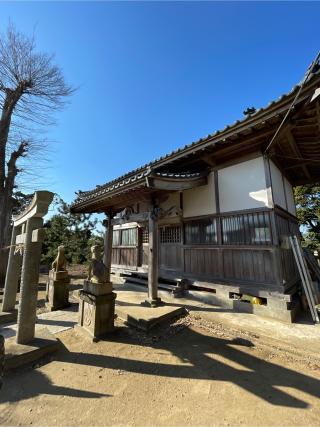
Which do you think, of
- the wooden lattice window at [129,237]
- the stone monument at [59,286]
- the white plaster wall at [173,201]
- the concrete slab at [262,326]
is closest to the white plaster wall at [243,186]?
the white plaster wall at [173,201]

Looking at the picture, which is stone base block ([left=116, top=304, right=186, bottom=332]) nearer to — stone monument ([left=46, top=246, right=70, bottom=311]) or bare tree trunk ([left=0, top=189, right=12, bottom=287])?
stone monument ([left=46, top=246, right=70, bottom=311])

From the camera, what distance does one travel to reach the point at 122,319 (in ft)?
17.3

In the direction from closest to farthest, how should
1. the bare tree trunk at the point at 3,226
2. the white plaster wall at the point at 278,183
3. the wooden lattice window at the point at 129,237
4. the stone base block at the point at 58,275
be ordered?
the stone base block at the point at 58,275, the white plaster wall at the point at 278,183, the bare tree trunk at the point at 3,226, the wooden lattice window at the point at 129,237

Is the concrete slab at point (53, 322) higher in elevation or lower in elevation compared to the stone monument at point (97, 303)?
lower

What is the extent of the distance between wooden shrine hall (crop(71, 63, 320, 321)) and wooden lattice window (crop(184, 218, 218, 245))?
34 mm

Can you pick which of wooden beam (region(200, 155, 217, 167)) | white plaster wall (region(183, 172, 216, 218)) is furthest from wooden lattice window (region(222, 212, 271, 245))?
wooden beam (region(200, 155, 217, 167))

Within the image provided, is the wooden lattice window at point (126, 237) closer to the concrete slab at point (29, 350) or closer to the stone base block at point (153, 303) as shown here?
the stone base block at point (153, 303)

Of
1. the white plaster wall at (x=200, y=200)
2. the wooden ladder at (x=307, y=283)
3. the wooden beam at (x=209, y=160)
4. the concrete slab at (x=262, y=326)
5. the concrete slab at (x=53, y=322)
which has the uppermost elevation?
the wooden beam at (x=209, y=160)

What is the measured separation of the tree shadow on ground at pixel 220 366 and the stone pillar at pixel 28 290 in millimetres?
762

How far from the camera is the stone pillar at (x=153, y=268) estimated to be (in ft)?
19.5

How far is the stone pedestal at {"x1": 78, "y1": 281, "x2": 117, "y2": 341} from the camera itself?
4.29 meters

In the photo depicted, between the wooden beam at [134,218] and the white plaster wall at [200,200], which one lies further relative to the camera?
the white plaster wall at [200,200]

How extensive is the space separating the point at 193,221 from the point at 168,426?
231 inches

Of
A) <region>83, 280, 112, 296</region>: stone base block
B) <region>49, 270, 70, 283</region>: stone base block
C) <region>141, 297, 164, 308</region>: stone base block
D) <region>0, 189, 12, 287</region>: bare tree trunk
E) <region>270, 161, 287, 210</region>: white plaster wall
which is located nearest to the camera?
<region>83, 280, 112, 296</region>: stone base block
